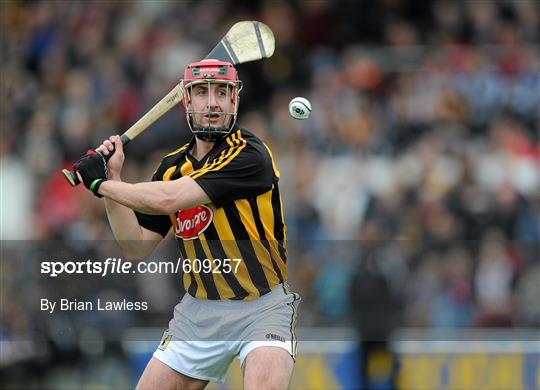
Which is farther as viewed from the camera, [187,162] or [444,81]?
[444,81]

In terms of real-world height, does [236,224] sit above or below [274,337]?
above

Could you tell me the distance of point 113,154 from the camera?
5578 mm

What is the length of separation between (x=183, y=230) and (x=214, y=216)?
19 centimetres

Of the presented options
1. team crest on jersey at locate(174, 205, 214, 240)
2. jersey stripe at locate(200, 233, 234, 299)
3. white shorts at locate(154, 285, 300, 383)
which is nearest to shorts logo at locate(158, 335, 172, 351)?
white shorts at locate(154, 285, 300, 383)

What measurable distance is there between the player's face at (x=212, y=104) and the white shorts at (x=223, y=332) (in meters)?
0.75

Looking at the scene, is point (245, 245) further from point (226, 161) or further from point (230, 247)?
point (226, 161)

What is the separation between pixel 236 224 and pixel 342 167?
481 cm

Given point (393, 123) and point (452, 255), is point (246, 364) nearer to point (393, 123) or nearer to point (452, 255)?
point (452, 255)

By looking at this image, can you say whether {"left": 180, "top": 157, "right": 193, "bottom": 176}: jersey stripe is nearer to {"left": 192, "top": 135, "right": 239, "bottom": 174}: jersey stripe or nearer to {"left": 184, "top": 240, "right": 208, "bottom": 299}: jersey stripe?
{"left": 192, "top": 135, "right": 239, "bottom": 174}: jersey stripe

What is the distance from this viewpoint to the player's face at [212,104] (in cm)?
555

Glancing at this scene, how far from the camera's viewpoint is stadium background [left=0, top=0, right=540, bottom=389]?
8.38 meters

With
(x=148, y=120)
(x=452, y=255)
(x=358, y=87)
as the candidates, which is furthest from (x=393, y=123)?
(x=148, y=120)

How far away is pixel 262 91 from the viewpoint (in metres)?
11.2

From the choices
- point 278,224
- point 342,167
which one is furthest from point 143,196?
point 342,167
